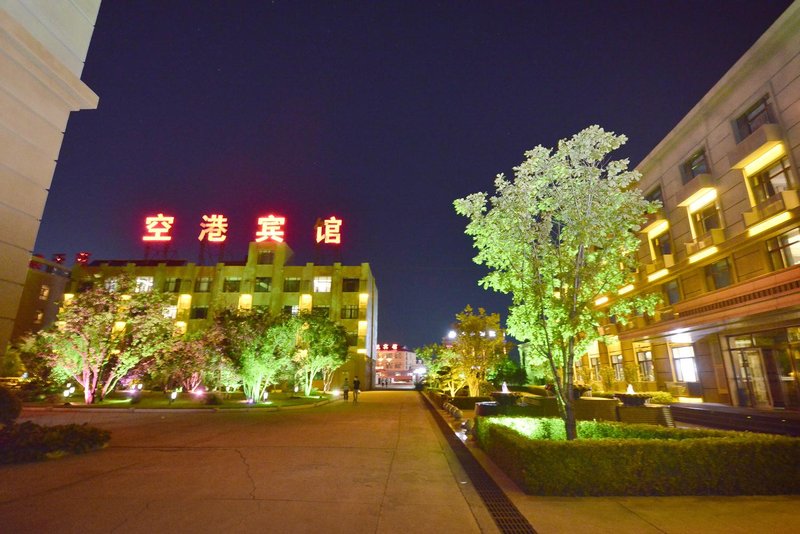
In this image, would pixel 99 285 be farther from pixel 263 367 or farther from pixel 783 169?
pixel 783 169

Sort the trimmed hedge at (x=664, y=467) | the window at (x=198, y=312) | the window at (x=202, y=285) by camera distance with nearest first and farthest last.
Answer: the trimmed hedge at (x=664, y=467) < the window at (x=198, y=312) < the window at (x=202, y=285)

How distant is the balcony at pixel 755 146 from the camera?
15.9 m

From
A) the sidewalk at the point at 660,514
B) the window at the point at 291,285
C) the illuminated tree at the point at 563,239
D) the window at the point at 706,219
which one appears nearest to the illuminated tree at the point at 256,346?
the illuminated tree at the point at 563,239

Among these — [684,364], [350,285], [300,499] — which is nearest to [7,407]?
[300,499]

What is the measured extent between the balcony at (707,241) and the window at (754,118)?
442cm

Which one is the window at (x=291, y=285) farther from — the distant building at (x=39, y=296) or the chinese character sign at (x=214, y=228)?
the distant building at (x=39, y=296)

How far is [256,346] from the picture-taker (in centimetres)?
2392

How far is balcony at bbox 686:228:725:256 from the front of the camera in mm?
18719

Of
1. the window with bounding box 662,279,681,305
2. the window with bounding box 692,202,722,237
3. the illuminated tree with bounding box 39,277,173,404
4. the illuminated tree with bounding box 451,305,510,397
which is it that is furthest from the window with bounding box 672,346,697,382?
the illuminated tree with bounding box 39,277,173,404

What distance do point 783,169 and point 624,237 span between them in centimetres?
1350

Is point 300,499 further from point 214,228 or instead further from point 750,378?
point 214,228

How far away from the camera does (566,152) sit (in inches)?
356

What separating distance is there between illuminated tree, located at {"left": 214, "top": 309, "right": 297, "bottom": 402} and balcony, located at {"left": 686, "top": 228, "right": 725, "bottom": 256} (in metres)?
23.7

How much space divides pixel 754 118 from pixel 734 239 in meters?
5.63
